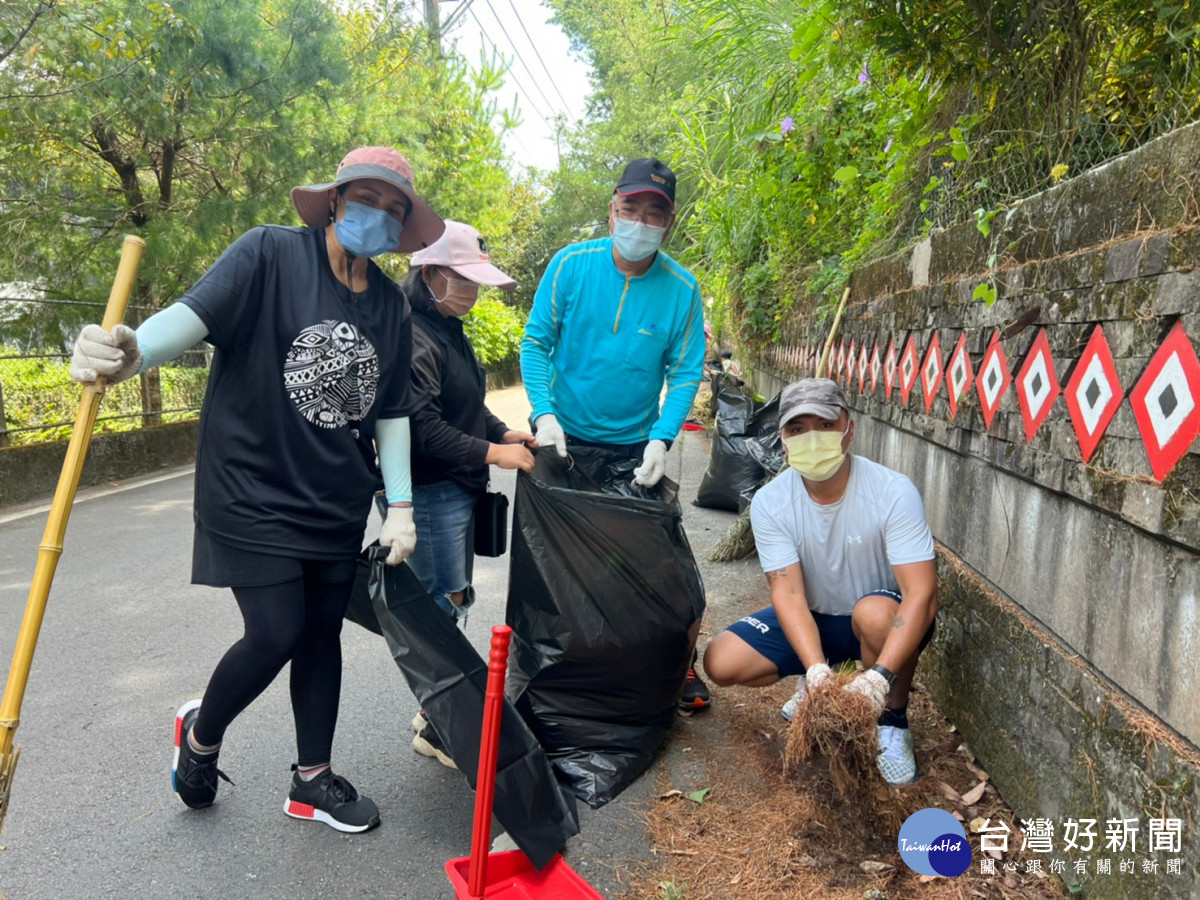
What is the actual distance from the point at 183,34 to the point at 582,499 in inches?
238

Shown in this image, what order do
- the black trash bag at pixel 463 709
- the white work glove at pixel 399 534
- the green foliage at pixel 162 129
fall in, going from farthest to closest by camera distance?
the green foliage at pixel 162 129
the white work glove at pixel 399 534
the black trash bag at pixel 463 709

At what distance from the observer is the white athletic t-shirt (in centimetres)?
279

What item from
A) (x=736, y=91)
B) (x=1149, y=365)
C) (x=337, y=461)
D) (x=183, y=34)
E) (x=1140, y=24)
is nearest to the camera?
(x=1149, y=365)

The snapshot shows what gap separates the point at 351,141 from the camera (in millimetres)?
9188

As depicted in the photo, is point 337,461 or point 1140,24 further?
point 1140,24

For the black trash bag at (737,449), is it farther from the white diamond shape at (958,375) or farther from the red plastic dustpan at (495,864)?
the red plastic dustpan at (495,864)

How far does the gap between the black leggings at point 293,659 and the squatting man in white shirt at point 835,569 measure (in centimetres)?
129

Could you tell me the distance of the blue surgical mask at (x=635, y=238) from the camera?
303cm

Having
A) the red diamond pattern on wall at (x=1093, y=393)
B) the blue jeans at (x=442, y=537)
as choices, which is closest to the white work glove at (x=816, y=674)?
the red diamond pattern on wall at (x=1093, y=393)

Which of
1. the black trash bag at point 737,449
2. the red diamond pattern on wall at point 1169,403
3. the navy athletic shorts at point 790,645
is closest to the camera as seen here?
Result: the red diamond pattern on wall at point 1169,403

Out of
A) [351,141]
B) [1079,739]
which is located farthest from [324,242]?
[351,141]

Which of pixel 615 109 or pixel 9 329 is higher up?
pixel 615 109

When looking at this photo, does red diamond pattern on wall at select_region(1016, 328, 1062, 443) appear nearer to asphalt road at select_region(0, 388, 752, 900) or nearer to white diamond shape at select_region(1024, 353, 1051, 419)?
white diamond shape at select_region(1024, 353, 1051, 419)

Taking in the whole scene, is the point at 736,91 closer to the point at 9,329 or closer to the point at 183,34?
the point at 183,34
